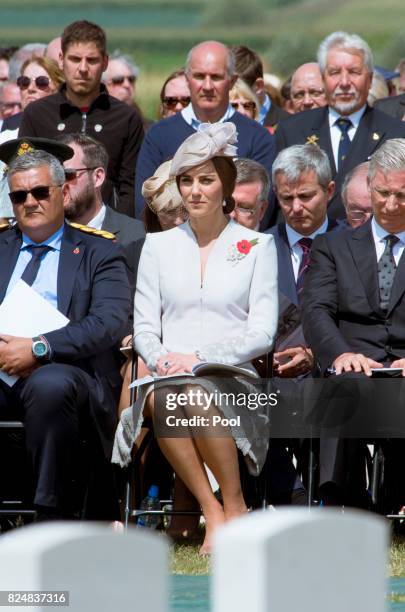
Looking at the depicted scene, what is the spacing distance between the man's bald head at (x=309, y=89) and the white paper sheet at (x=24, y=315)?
4268 mm

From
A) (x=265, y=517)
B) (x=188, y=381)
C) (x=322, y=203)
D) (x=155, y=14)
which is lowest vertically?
(x=265, y=517)

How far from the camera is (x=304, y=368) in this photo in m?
6.97

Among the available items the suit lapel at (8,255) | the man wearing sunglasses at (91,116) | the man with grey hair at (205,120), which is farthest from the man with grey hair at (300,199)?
the suit lapel at (8,255)

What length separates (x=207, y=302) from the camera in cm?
657

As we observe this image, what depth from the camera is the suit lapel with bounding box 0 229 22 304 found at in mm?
6737

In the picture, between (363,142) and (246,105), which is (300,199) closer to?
(363,142)

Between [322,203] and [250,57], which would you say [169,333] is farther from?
[250,57]

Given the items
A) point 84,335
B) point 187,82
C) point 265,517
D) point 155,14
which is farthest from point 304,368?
point 155,14

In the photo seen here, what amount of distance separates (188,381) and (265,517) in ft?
13.3

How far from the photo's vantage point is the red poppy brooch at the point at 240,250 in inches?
263

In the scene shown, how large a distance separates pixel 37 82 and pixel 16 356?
3.69 metres

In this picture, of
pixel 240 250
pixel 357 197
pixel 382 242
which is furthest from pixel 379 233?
pixel 357 197

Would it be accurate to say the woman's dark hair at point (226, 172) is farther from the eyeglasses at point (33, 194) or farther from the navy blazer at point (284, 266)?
the eyeglasses at point (33, 194)

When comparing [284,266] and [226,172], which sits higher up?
[226,172]
